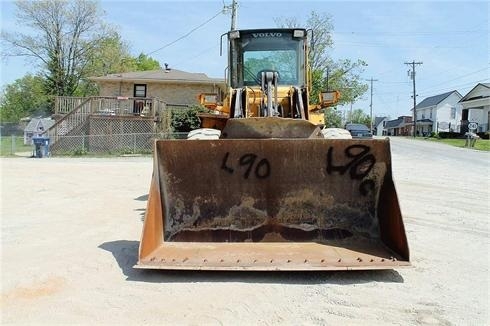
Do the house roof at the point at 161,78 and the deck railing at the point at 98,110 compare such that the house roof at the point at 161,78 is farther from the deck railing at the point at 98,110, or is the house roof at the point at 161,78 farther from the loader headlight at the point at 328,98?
Result: the loader headlight at the point at 328,98

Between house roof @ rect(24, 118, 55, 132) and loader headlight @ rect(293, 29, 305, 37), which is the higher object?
loader headlight @ rect(293, 29, 305, 37)

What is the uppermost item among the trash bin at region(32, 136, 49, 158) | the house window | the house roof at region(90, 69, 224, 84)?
the house roof at region(90, 69, 224, 84)

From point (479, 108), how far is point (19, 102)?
56.3m

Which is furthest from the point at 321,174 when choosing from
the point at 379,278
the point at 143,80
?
the point at 143,80

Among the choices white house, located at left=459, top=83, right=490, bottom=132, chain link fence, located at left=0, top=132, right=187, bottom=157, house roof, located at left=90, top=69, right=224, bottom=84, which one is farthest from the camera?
white house, located at left=459, top=83, right=490, bottom=132

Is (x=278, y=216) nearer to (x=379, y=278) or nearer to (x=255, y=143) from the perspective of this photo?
(x=255, y=143)

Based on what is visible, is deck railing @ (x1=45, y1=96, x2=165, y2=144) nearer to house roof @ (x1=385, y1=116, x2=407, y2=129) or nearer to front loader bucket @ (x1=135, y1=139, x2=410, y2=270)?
front loader bucket @ (x1=135, y1=139, x2=410, y2=270)

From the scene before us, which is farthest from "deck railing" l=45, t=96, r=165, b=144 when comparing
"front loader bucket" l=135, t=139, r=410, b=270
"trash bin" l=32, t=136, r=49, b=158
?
"front loader bucket" l=135, t=139, r=410, b=270

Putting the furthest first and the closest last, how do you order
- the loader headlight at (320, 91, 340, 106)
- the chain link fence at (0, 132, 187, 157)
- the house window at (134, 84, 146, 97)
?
the house window at (134, 84, 146, 97) → the chain link fence at (0, 132, 187, 157) → the loader headlight at (320, 91, 340, 106)

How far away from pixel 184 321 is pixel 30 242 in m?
3.27

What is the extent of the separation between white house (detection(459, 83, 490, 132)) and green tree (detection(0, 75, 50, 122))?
4698 cm

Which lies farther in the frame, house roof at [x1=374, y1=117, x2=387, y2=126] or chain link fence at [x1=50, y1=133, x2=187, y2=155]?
house roof at [x1=374, y1=117, x2=387, y2=126]

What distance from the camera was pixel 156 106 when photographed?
27.2 metres

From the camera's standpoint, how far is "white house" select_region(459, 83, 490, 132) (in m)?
55.1
